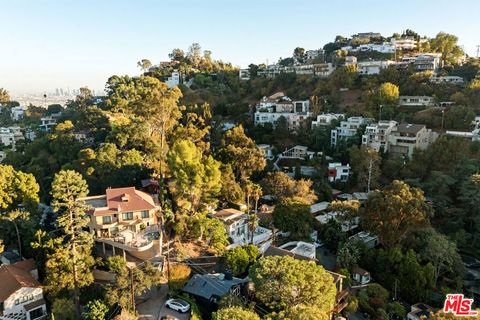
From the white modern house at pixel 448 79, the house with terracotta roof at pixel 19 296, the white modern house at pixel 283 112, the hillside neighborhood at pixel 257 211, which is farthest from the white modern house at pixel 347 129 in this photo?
the house with terracotta roof at pixel 19 296

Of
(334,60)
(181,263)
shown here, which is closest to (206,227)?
(181,263)

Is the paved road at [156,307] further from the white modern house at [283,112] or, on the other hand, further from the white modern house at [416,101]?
the white modern house at [416,101]

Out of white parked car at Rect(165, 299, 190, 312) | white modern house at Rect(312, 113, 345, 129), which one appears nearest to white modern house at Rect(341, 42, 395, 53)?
white modern house at Rect(312, 113, 345, 129)

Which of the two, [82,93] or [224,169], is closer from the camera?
[224,169]

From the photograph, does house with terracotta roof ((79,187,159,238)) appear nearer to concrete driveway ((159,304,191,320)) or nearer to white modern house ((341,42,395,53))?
concrete driveway ((159,304,191,320))

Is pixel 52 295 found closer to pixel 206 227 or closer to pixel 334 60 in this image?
pixel 206 227

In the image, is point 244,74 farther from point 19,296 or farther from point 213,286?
point 19,296

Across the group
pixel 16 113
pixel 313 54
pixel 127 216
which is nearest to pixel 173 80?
pixel 313 54
